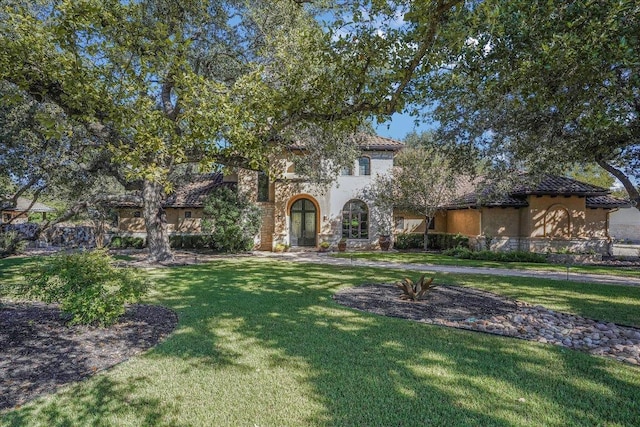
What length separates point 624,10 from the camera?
5.29m

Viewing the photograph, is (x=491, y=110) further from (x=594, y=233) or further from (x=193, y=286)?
(x=594, y=233)

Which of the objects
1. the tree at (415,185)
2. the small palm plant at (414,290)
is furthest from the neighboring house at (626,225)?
the small palm plant at (414,290)

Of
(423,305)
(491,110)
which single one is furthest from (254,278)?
(491,110)

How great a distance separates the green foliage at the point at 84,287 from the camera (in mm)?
6008

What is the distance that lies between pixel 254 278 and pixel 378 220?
1342 cm

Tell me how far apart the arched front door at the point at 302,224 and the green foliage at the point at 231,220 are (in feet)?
11.7

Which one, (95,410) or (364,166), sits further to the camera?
(364,166)

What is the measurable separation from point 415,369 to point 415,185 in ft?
58.2

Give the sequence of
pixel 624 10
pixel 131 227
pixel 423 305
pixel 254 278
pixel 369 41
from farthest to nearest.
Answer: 1. pixel 131 227
2. pixel 254 278
3. pixel 423 305
4. pixel 369 41
5. pixel 624 10

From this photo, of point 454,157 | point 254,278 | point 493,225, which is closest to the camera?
point 254,278

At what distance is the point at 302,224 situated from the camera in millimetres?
24719

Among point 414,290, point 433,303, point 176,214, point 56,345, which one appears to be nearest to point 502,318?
point 433,303

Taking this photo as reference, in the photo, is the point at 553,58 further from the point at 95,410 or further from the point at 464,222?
the point at 464,222

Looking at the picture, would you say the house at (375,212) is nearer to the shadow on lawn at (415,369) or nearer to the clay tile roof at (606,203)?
the clay tile roof at (606,203)
